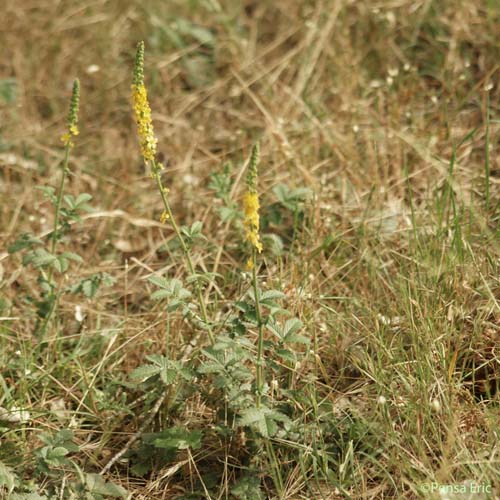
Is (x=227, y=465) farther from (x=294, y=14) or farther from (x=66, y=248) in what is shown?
(x=294, y=14)

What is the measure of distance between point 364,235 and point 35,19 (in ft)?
9.22

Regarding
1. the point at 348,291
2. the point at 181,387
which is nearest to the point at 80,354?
the point at 181,387

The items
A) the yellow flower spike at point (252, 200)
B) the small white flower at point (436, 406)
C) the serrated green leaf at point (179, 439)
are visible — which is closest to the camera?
the yellow flower spike at point (252, 200)

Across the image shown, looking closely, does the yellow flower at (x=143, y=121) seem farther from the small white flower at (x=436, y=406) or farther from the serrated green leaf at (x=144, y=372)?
the small white flower at (x=436, y=406)

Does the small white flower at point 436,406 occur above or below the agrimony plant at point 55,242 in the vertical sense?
below

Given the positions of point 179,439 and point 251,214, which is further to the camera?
point 179,439

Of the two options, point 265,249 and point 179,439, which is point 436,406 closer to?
point 179,439

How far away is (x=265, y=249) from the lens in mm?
3172

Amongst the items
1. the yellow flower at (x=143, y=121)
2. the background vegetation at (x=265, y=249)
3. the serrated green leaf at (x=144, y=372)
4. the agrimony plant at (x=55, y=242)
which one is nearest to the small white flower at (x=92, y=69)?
the background vegetation at (x=265, y=249)

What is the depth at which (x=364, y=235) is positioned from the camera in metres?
3.01

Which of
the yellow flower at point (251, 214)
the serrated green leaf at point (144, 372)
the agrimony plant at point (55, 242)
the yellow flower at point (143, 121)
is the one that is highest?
the yellow flower at point (143, 121)

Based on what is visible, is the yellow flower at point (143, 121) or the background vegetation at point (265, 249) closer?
the yellow flower at point (143, 121)

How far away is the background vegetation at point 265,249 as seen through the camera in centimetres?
234

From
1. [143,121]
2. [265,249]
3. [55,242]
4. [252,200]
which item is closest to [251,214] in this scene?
[252,200]
